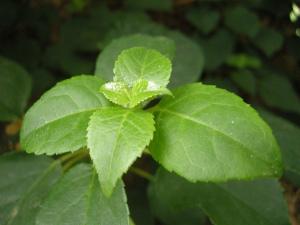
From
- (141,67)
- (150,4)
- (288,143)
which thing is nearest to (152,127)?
(141,67)

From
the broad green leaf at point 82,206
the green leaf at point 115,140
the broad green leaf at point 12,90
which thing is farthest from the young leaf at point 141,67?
the broad green leaf at point 12,90

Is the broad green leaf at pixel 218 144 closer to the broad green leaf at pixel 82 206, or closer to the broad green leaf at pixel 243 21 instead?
the broad green leaf at pixel 82 206

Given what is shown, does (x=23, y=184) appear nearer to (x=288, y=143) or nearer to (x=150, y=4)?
(x=288, y=143)

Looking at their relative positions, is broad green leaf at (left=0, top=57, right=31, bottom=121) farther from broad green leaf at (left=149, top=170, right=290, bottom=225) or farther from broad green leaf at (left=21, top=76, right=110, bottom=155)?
broad green leaf at (left=149, top=170, right=290, bottom=225)

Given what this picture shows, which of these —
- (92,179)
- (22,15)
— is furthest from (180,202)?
(22,15)

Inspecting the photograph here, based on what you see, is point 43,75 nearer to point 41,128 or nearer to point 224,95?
point 41,128
